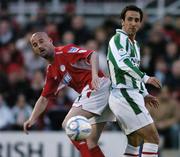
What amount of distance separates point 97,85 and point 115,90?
58 cm

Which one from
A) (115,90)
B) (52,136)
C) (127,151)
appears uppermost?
(115,90)

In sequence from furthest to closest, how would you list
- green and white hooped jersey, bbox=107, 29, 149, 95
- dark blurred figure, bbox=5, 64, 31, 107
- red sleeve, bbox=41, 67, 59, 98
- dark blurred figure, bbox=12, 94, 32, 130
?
dark blurred figure, bbox=5, 64, 31, 107
dark blurred figure, bbox=12, 94, 32, 130
red sleeve, bbox=41, 67, 59, 98
green and white hooped jersey, bbox=107, 29, 149, 95

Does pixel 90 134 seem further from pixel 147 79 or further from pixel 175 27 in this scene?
pixel 175 27

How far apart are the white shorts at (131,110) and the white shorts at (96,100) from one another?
33 cm

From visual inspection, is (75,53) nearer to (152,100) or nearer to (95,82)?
(95,82)

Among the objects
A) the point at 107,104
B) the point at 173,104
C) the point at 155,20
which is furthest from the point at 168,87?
the point at 107,104

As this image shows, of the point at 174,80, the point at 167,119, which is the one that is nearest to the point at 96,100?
the point at 167,119

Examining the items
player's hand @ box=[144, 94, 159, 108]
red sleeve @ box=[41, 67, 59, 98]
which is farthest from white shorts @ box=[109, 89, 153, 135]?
red sleeve @ box=[41, 67, 59, 98]

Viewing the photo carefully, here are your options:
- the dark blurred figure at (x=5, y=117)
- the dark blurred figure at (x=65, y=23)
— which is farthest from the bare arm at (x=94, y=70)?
the dark blurred figure at (x=65, y=23)

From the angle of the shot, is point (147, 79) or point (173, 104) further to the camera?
point (173, 104)

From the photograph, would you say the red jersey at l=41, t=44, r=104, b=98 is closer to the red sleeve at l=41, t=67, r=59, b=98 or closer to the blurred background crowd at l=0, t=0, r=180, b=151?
the red sleeve at l=41, t=67, r=59, b=98

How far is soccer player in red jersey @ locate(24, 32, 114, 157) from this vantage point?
11656 mm

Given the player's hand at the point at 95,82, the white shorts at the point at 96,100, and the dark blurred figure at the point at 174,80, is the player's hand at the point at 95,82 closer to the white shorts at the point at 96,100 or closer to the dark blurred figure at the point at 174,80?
the white shorts at the point at 96,100

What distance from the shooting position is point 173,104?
55.1 ft
